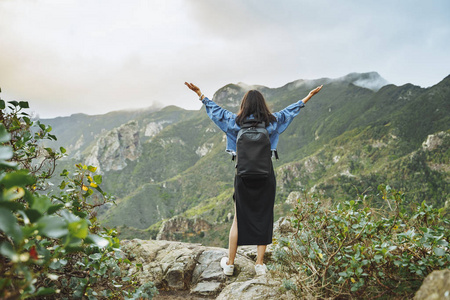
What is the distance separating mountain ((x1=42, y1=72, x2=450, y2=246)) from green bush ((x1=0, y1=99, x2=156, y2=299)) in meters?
47.7

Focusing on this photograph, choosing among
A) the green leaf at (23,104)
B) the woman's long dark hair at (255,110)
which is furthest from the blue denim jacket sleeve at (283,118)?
the green leaf at (23,104)

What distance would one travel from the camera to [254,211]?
3605 mm

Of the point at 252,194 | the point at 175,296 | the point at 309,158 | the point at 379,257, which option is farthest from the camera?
the point at 309,158

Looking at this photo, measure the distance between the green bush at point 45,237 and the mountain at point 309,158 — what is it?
47.7m

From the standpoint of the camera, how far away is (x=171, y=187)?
5172 inches

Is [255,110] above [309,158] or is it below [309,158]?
above

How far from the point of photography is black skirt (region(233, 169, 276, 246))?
3532 millimetres

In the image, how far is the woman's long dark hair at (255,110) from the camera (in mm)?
3666

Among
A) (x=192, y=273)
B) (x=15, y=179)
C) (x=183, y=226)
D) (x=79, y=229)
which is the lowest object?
(x=183, y=226)

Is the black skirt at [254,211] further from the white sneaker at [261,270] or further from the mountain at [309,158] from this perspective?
the mountain at [309,158]

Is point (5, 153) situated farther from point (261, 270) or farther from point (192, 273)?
point (192, 273)

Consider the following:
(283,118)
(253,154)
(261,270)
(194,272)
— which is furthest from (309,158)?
(253,154)

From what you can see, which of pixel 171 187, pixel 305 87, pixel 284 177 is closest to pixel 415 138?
pixel 284 177

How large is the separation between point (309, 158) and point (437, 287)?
102 meters
